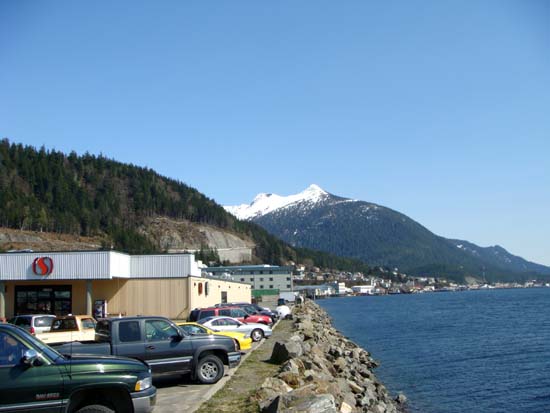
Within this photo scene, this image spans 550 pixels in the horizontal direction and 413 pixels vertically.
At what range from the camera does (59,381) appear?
351 inches

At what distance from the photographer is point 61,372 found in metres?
8.97

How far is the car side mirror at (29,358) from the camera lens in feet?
28.6

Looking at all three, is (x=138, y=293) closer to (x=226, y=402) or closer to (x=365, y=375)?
(x=365, y=375)

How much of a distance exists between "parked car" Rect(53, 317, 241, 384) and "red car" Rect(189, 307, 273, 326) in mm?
13656

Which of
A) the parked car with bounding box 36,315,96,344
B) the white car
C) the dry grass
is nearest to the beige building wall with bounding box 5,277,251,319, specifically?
the white car

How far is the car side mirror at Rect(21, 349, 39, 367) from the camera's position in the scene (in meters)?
8.70

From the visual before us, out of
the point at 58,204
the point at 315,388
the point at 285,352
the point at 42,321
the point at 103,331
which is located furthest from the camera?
the point at 58,204

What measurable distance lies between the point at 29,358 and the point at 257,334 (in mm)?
22785

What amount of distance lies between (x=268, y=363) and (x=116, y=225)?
16159cm

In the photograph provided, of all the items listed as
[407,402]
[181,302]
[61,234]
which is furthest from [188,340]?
[61,234]

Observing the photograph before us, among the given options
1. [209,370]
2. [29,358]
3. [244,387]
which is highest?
[29,358]

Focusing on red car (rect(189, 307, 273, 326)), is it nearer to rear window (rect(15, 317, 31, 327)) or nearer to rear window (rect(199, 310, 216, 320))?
rear window (rect(199, 310, 216, 320))

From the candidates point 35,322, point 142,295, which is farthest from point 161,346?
point 142,295

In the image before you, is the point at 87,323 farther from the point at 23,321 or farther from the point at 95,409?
the point at 95,409
